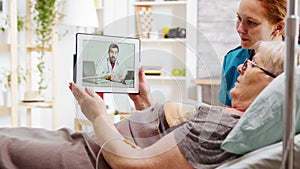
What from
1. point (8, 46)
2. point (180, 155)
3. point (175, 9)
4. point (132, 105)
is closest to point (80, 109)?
point (132, 105)

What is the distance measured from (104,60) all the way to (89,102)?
0.41 ft

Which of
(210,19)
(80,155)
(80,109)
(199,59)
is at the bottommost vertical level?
(80,155)

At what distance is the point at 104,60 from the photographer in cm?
126

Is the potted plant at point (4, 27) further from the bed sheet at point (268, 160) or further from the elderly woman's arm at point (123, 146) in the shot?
the bed sheet at point (268, 160)

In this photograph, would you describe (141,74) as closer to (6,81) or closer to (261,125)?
(261,125)

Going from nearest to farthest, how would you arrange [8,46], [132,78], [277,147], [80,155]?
[277,147] < [132,78] < [80,155] < [8,46]

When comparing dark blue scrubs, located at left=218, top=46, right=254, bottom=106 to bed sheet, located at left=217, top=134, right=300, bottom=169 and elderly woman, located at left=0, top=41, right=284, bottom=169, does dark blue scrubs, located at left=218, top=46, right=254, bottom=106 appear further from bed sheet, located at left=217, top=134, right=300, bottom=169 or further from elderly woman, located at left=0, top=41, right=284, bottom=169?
bed sheet, located at left=217, top=134, right=300, bottom=169

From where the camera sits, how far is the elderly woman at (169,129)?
1291 mm

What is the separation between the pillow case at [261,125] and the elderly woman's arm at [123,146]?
0.13 meters

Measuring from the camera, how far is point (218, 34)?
4.63 feet

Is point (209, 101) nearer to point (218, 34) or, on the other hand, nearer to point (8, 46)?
point (218, 34)

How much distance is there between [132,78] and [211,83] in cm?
21

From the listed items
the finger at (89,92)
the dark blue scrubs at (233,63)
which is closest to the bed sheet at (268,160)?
the finger at (89,92)

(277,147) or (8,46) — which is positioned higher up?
(8,46)
